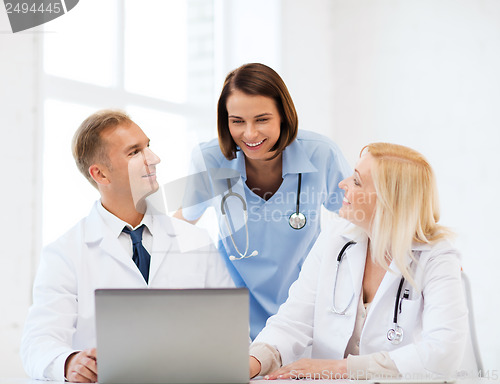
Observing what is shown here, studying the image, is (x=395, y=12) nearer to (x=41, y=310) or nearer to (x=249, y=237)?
(x=249, y=237)

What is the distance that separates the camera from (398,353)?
139 centimetres

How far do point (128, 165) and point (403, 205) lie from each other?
79cm

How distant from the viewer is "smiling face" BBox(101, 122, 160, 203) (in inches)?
68.5

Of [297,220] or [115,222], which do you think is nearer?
[115,222]

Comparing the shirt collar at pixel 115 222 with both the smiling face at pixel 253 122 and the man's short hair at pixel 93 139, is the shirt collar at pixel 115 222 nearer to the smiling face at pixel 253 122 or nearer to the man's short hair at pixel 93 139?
the man's short hair at pixel 93 139

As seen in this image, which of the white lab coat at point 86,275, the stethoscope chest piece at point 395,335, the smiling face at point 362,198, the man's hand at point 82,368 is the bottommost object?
the man's hand at point 82,368

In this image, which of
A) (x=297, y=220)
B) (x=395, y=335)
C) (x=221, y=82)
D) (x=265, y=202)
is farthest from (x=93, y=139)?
(x=221, y=82)

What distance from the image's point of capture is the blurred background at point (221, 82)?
205 cm

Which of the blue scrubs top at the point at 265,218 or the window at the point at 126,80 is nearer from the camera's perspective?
the blue scrubs top at the point at 265,218

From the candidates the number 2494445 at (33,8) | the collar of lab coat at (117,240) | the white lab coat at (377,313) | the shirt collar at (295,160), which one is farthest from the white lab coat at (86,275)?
the number 2494445 at (33,8)

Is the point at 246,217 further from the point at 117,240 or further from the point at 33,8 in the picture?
the point at 33,8

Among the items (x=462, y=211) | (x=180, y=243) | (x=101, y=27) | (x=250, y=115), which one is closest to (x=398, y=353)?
(x=180, y=243)

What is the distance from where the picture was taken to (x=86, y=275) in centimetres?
164

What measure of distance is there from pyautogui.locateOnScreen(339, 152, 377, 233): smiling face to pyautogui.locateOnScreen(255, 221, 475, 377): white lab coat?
100 mm
